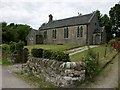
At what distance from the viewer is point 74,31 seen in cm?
4584

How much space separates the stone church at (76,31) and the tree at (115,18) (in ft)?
20.2

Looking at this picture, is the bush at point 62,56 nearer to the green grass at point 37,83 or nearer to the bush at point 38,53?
the green grass at point 37,83

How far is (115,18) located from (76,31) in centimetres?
1197

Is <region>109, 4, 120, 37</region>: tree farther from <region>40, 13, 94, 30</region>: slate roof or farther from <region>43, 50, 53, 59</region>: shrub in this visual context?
<region>43, 50, 53, 59</region>: shrub

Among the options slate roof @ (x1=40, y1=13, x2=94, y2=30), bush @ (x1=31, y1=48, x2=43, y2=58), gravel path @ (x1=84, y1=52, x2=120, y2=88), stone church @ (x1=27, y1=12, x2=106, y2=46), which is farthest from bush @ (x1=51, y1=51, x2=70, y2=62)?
slate roof @ (x1=40, y1=13, x2=94, y2=30)

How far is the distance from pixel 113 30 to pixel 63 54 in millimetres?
40719

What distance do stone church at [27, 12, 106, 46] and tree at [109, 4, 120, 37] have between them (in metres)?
6.15

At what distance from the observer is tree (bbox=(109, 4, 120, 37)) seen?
50.2m

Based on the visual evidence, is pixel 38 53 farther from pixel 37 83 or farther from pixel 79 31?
pixel 79 31

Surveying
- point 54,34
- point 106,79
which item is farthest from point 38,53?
point 54,34

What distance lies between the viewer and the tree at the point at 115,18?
50188mm

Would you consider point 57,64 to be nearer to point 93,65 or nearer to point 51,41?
point 93,65

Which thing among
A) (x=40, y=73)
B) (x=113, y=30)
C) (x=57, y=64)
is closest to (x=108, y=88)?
(x=57, y=64)

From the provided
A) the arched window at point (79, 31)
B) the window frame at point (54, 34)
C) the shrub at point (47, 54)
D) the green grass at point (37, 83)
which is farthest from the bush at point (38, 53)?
the window frame at point (54, 34)
